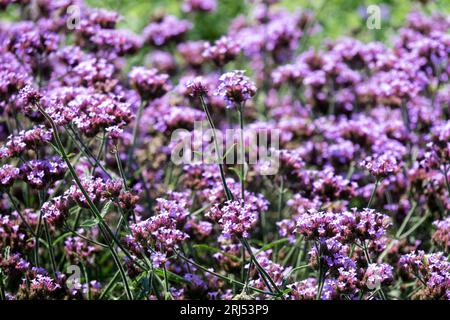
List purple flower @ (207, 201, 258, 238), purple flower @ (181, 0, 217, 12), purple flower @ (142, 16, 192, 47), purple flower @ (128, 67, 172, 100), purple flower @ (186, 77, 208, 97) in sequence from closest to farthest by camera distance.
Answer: purple flower @ (207, 201, 258, 238) → purple flower @ (186, 77, 208, 97) → purple flower @ (128, 67, 172, 100) → purple flower @ (142, 16, 192, 47) → purple flower @ (181, 0, 217, 12)

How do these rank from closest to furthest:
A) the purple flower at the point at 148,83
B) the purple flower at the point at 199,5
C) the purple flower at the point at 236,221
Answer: the purple flower at the point at 236,221, the purple flower at the point at 148,83, the purple flower at the point at 199,5

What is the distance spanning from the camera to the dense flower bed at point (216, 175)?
2.42 metres

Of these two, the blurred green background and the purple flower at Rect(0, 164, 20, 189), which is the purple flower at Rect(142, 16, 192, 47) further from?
the purple flower at Rect(0, 164, 20, 189)

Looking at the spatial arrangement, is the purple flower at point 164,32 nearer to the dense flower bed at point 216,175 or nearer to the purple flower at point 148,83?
the dense flower bed at point 216,175

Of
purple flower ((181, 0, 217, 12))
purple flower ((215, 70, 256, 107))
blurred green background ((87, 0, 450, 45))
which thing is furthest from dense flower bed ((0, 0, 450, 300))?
blurred green background ((87, 0, 450, 45))

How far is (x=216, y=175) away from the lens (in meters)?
3.10

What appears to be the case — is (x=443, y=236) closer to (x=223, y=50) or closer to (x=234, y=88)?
(x=234, y=88)

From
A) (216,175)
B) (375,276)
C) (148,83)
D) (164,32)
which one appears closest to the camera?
(375,276)

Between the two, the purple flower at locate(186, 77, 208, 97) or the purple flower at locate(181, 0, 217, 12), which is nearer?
the purple flower at locate(186, 77, 208, 97)

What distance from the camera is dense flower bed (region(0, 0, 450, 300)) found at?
2.42 meters

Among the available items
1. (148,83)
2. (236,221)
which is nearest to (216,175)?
(148,83)

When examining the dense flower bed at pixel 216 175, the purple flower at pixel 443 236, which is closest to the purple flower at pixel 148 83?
the dense flower bed at pixel 216 175

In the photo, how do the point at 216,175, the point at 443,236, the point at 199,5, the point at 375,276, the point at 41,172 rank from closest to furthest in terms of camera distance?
1. the point at 375,276
2. the point at 41,172
3. the point at 443,236
4. the point at 216,175
5. the point at 199,5

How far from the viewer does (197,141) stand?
3.28 meters
